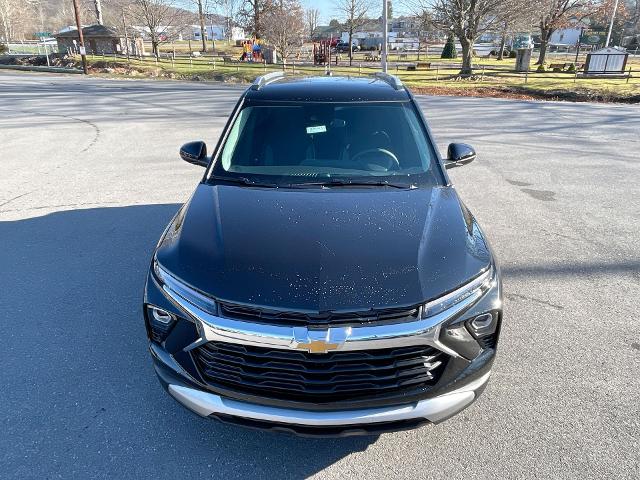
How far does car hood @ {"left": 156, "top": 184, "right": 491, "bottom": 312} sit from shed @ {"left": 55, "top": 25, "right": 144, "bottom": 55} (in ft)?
187

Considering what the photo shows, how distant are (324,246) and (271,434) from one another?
0.96m

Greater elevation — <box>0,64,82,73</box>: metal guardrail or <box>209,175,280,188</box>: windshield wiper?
<box>209,175,280,188</box>: windshield wiper

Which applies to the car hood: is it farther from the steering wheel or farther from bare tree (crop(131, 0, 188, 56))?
bare tree (crop(131, 0, 188, 56))

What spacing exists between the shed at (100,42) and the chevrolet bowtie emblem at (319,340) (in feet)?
191

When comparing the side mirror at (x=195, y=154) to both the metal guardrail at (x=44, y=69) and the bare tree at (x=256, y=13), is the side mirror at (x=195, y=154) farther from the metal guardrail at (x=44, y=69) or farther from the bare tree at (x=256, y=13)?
the bare tree at (x=256, y=13)

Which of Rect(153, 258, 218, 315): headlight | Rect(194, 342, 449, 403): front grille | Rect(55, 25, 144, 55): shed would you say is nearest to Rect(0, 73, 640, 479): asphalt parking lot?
Rect(194, 342, 449, 403): front grille

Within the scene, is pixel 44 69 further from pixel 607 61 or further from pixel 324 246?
pixel 324 246

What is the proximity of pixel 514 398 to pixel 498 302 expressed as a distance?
2.91ft

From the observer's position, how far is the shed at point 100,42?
50594 millimetres

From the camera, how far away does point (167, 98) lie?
18000 millimetres

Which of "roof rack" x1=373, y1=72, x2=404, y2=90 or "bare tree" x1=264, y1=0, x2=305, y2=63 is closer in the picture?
"roof rack" x1=373, y1=72, x2=404, y2=90

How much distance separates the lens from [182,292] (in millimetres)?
2111

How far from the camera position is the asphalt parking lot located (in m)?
2.29

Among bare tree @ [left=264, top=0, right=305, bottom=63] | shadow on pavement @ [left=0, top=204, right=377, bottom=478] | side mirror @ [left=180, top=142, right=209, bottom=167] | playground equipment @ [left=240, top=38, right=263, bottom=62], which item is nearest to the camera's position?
shadow on pavement @ [left=0, top=204, right=377, bottom=478]
